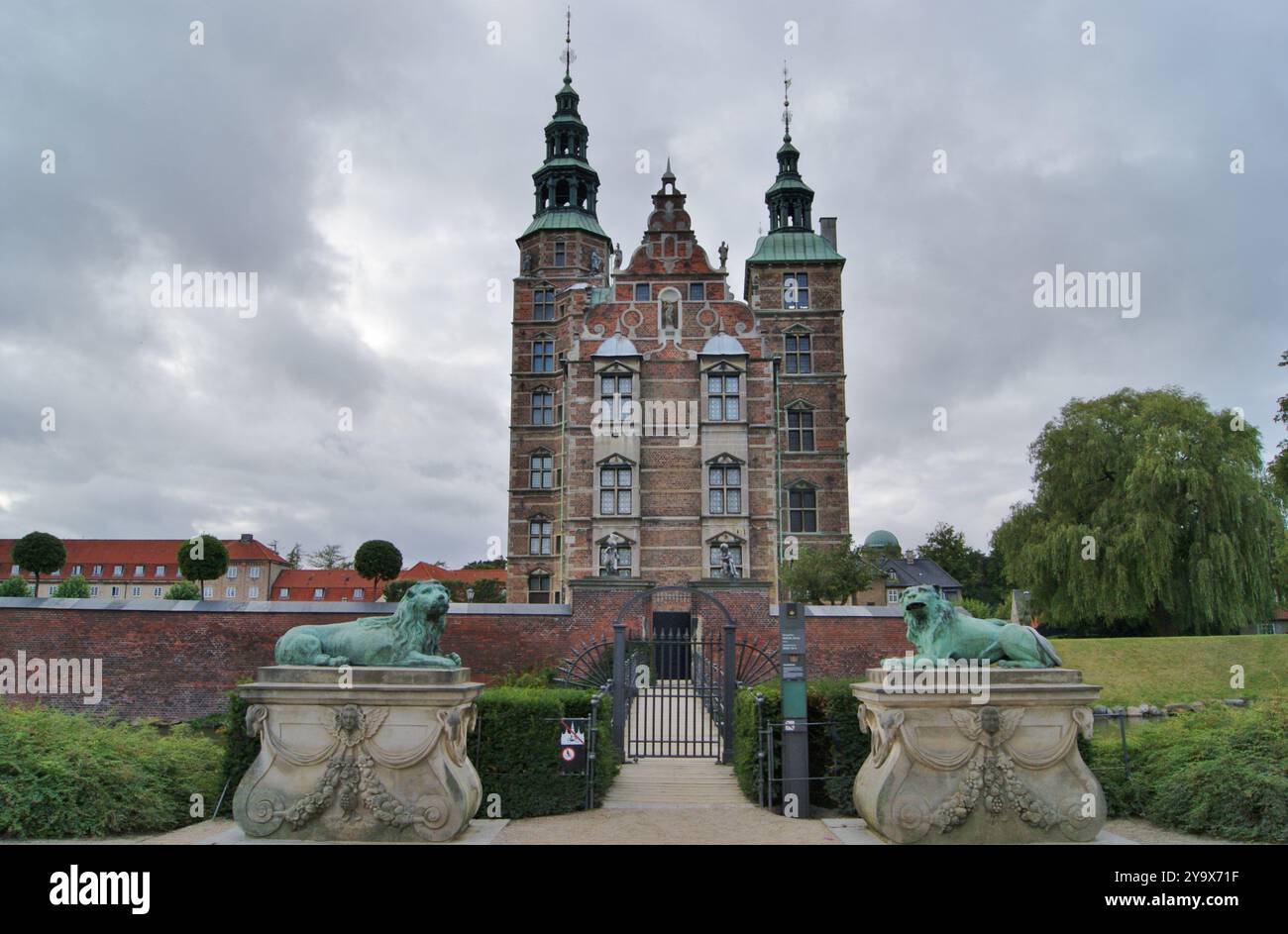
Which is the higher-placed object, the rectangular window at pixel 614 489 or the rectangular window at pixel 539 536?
the rectangular window at pixel 614 489

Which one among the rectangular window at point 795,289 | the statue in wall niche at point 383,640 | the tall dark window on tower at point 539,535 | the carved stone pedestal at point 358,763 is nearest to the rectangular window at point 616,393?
the tall dark window on tower at point 539,535

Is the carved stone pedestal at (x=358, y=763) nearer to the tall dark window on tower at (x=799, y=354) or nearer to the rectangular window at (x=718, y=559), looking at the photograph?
the rectangular window at (x=718, y=559)

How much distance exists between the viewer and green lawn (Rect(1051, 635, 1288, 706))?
21.2 metres

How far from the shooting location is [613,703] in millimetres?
13336

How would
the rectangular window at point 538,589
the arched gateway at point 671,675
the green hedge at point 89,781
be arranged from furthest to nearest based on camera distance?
the rectangular window at point 538,589 < the arched gateway at point 671,675 < the green hedge at point 89,781

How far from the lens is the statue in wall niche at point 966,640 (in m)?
8.12

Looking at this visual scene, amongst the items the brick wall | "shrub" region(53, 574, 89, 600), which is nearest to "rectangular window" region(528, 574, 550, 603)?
the brick wall

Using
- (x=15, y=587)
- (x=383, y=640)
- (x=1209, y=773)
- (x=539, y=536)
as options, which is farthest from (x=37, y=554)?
(x=1209, y=773)

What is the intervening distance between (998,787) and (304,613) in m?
14.8

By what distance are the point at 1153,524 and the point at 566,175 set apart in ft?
90.3

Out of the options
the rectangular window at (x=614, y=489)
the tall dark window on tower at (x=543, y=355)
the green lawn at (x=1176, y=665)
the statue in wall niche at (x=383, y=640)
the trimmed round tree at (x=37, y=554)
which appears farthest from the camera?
the tall dark window on tower at (x=543, y=355)

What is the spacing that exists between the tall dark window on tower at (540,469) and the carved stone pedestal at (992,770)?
29970 millimetres
